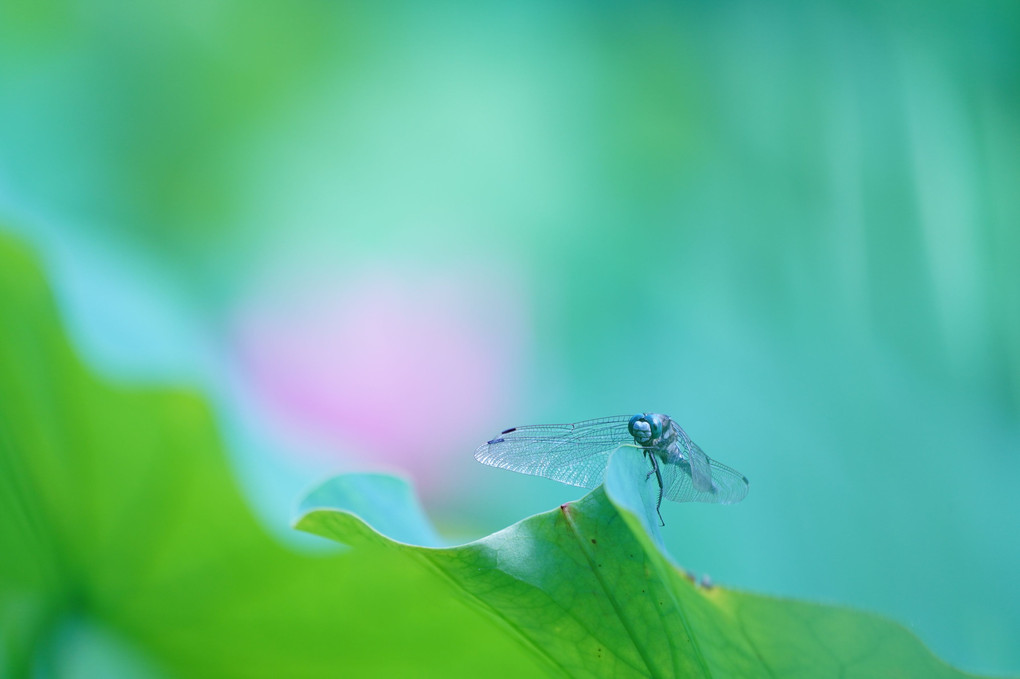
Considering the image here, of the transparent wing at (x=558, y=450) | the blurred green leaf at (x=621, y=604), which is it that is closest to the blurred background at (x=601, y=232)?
the transparent wing at (x=558, y=450)

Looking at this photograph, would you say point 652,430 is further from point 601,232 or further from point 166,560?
point 601,232

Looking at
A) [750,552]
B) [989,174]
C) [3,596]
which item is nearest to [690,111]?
[989,174]

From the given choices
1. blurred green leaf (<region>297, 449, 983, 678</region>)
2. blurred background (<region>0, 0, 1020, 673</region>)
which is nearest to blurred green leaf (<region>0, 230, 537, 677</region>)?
blurred green leaf (<region>297, 449, 983, 678</region>)

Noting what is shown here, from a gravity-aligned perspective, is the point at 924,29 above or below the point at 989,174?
above

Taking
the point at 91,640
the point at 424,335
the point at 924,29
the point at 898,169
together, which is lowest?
the point at 91,640

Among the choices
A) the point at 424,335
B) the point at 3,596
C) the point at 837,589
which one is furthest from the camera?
the point at 424,335

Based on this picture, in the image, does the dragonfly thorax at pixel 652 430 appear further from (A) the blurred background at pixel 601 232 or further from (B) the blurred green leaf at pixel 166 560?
(A) the blurred background at pixel 601 232

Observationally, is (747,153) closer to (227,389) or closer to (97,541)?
(227,389)

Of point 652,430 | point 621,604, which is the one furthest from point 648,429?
point 621,604
